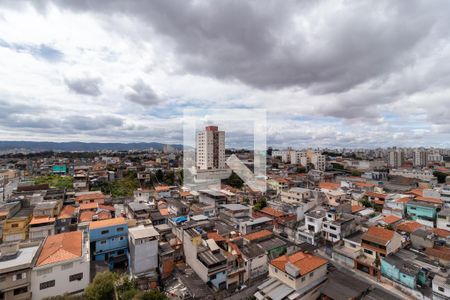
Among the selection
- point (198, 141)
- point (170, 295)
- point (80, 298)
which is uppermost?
point (198, 141)

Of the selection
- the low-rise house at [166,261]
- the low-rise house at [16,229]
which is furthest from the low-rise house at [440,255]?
the low-rise house at [16,229]

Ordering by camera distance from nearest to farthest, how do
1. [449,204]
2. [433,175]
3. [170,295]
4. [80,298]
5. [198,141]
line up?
[80,298] → [170,295] → [449,204] → [433,175] → [198,141]

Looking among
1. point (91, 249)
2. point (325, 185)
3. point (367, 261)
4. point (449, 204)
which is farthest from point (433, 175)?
point (91, 249)

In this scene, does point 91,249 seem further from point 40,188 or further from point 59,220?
point 40,188

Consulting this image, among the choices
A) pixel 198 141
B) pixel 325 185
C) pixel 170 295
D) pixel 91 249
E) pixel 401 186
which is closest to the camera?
pixel 170 295

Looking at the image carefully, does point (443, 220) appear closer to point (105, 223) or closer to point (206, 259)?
point (206, 259)

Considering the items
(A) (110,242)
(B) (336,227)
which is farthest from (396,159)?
(A) (110,242)

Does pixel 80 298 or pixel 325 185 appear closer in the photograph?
pixel 80 298

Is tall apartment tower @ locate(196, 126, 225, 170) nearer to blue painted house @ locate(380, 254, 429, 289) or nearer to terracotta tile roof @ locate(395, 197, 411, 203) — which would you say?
terracotta tile roof @ locate(395, 197, 411, 203)
